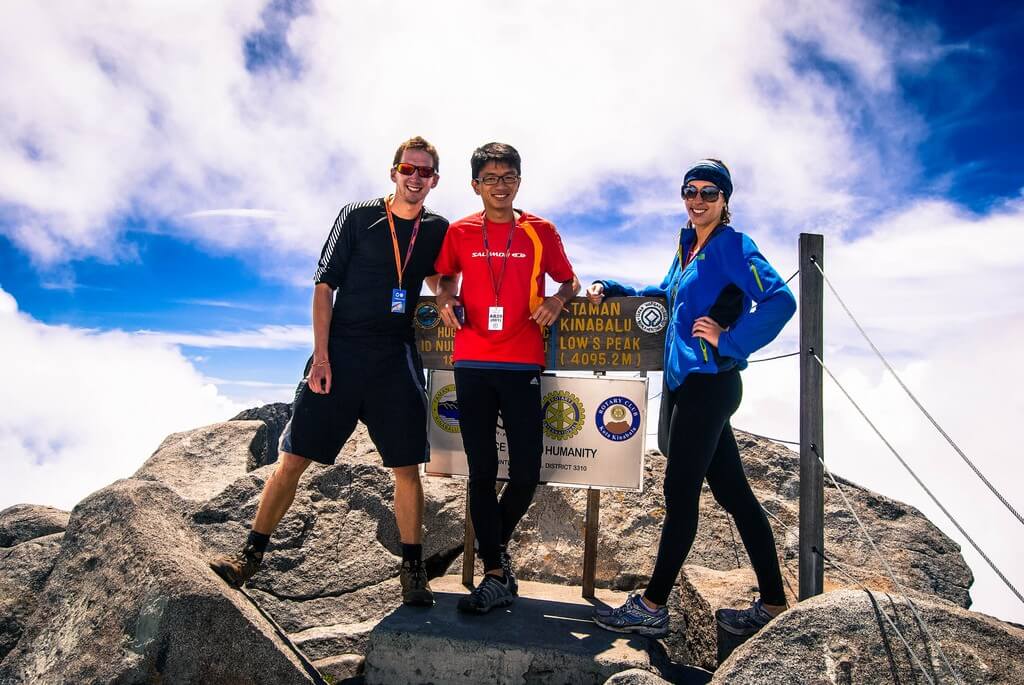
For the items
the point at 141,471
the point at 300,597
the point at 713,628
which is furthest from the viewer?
the point at 141,471

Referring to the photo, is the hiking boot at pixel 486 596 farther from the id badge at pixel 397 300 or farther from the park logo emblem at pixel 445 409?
the id badge at pixel 397 300

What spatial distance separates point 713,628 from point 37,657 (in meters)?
4.14

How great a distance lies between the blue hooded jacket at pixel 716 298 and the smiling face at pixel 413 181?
6.08 ft

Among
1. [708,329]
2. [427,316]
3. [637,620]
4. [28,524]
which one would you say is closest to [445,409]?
[427,316]

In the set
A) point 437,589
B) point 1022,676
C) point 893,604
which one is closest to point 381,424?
point 437,589

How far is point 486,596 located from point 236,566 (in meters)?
1.70

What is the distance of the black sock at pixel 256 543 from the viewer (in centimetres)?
532

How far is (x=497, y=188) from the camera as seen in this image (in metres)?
5.02

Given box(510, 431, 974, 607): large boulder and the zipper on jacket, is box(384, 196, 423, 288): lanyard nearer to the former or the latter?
the zipper on jacket

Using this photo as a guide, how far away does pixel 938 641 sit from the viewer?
3.71 metres

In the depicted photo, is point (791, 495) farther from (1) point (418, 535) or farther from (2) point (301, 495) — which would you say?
(2) point (301, 495)

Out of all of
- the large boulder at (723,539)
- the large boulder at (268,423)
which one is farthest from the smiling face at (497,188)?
the large boulder at (268,423)

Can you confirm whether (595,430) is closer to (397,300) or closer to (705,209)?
(397,300)

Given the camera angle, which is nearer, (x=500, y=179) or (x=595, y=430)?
(x=500, y=179)
